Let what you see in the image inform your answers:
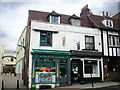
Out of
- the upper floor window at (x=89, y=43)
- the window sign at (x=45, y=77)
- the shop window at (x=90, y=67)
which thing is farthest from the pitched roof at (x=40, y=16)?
the window sign at (x=45, y=77)

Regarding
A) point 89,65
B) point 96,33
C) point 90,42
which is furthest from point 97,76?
point 96,33

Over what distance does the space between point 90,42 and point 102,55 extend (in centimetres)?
207

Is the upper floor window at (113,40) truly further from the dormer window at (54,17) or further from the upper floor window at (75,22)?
the dormer window at (54,17)

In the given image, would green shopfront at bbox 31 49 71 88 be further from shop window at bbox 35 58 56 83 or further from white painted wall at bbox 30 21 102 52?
white painted wall at bbox 30 21 102 52

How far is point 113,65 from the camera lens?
17.5 meters

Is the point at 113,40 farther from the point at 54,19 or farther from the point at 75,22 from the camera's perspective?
the point at 54,19

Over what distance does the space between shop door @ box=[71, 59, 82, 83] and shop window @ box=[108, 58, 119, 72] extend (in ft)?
13.6

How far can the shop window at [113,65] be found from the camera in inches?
679

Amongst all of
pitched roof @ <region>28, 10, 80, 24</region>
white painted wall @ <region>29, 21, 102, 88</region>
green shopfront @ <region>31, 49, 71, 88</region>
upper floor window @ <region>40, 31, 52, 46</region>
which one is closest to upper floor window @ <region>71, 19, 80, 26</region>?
pitched roof @ <region>28, 10, 80, 24</region>

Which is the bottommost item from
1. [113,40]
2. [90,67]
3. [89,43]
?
[90,67]

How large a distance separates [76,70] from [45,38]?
197 inches

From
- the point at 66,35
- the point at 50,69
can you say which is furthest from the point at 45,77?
the point at 66,35

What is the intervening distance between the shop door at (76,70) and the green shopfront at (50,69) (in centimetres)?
89

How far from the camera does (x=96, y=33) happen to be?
17062 mm
